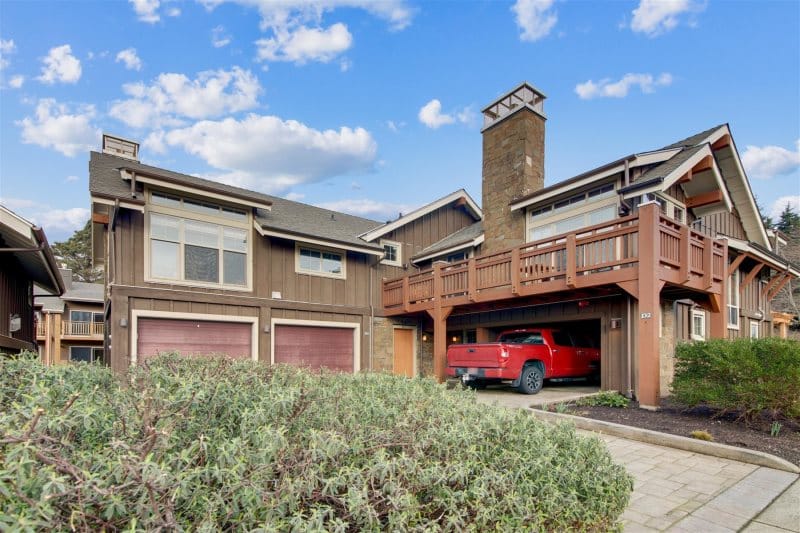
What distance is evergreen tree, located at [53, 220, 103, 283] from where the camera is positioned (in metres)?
34.1

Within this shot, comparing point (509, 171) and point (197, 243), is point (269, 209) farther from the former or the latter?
point (509, 171)

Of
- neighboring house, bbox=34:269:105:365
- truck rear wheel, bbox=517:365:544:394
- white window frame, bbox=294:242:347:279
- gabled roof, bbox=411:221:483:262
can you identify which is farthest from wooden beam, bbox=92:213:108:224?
neighboring house, bbox=34:269:105:365

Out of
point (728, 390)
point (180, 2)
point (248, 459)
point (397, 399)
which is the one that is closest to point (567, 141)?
point (728, 390)

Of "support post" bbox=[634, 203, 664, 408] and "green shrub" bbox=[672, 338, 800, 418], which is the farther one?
"support post" bbox=[634, 203, 664, 408]

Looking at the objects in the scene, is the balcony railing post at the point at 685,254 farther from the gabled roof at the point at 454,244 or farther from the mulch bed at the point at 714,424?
the gabled roof at the point at 454,244

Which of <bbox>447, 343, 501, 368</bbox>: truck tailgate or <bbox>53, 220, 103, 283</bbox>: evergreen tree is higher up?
<bbox>53, 220, 103, 283</bbox>: evergreen tree

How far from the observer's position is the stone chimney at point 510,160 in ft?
40.5

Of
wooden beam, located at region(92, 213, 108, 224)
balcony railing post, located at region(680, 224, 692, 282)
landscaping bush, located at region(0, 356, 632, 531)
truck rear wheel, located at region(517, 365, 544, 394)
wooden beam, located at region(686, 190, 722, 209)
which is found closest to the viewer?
landscaping bush, located at region(0, 356, 632, 531)

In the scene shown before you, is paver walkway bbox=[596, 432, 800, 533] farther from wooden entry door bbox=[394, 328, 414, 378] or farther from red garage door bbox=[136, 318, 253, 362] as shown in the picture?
wooden entry door bbox=[394, 328, 414, 378]

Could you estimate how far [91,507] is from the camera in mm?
1269

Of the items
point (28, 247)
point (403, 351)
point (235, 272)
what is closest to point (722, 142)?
point (403, 351)

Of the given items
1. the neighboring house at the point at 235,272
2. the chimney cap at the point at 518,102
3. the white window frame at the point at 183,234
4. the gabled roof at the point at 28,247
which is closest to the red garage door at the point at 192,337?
the neighboring house at the point at 235,272

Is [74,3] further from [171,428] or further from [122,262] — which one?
[171,428]

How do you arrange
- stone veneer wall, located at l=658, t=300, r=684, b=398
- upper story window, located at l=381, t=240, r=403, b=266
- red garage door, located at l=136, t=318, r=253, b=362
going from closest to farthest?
stone veneer wall, located at l=658, t=300, r=684, b=398
red garage door, located at l=136, t=318, r=253, b=362
upper story window, located at l=381, t=240, r=403, b=266
